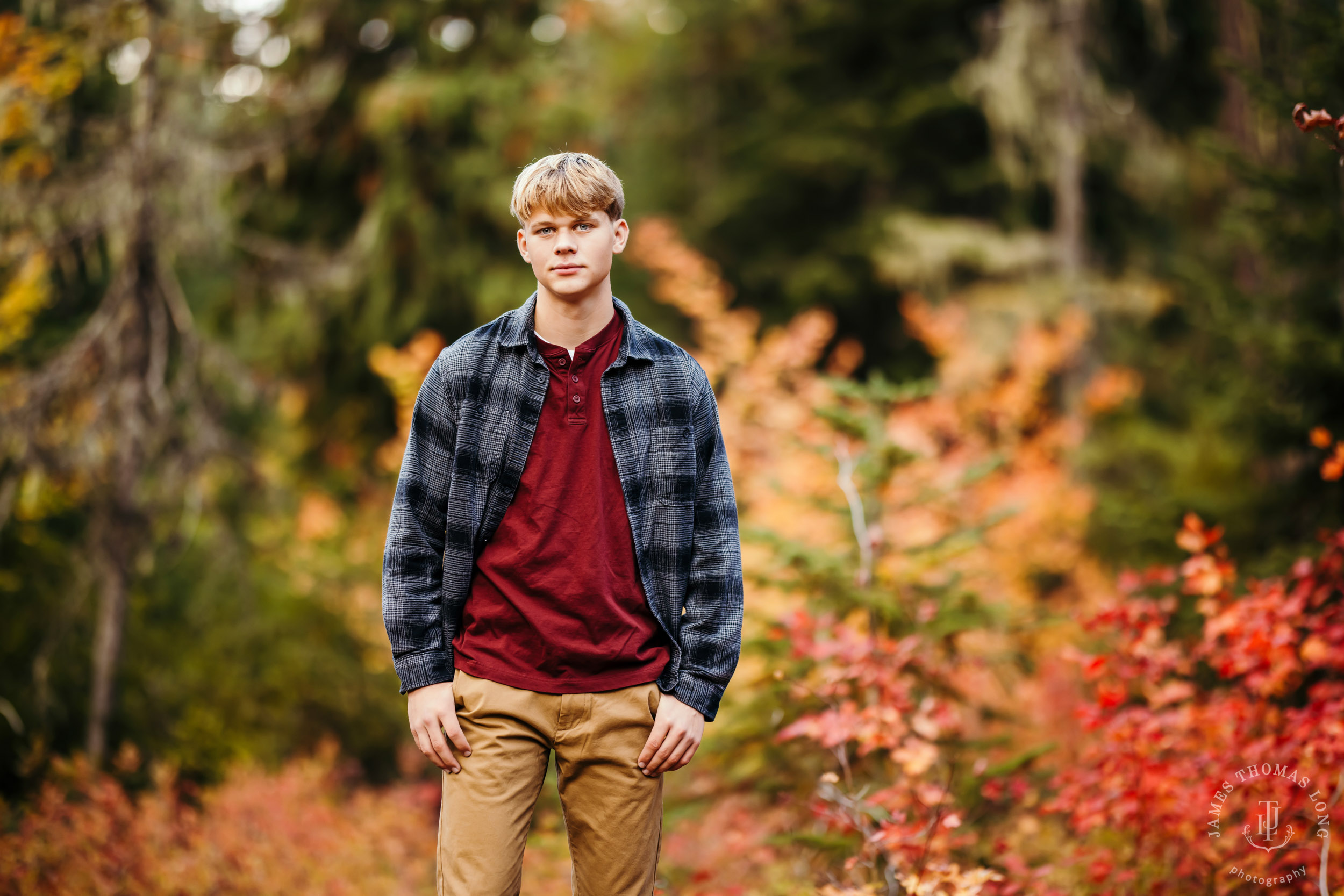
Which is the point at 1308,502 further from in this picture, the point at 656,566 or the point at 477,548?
the point at 477,548

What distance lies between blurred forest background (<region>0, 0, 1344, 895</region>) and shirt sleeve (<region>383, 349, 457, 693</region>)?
3.17 feet

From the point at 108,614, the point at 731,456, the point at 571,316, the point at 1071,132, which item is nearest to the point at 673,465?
the point at 571,316

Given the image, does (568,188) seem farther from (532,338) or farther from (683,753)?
(683,753)

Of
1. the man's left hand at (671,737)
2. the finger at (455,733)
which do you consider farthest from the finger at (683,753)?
the finger at (455,733)

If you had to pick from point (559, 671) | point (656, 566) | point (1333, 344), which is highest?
point (1333, 344)

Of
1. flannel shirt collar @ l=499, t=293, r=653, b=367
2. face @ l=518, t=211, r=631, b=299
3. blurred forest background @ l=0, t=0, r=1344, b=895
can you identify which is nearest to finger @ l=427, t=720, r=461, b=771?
flannel shirt collar @ l=499, t=293, r=653, b=367

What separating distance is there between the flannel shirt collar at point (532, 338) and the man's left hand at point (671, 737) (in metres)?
0.78

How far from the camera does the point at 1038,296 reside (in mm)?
10969

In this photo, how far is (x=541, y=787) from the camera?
2098 millimetres

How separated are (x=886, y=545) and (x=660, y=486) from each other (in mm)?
2104

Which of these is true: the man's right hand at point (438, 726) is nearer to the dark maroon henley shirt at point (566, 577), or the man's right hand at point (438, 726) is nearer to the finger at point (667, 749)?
the dark maroon henley shirt at point (566, 577)

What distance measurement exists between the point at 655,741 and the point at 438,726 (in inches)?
18.5

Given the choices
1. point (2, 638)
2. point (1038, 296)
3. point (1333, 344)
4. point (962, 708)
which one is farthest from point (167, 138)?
point (1038, 296)
